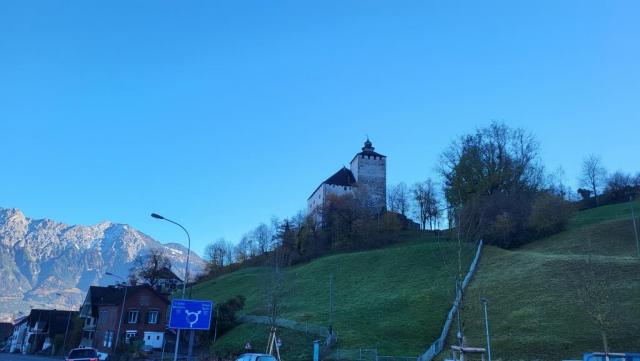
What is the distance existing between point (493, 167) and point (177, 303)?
6854 cm

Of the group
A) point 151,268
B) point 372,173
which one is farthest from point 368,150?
point 151,268

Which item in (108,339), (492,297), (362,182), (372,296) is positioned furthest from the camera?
(362,182)

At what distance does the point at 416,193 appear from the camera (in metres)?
111

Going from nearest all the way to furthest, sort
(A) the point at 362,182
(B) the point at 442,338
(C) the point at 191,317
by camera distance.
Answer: (C) the point at 191,317 → (B) the point at 442,338 → (A) the point at 362,182

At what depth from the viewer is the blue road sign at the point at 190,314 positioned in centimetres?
2980

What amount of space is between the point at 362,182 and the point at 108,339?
6921cm

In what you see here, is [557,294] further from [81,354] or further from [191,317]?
[81,354]

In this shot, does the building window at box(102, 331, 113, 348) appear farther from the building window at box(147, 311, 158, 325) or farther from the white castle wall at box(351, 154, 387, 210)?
the white castle wall at box(351, 154, 387, 210)

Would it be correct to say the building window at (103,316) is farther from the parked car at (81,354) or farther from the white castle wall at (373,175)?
the white castle wall at (373,175)

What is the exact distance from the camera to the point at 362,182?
124 meters

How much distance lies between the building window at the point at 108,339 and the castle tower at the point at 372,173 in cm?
6397

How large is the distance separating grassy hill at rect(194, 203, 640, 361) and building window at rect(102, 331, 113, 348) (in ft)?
58.6

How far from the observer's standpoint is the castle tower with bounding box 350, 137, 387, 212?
12162 cm

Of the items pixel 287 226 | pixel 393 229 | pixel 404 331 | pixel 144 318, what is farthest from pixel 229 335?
pixel 287 226
